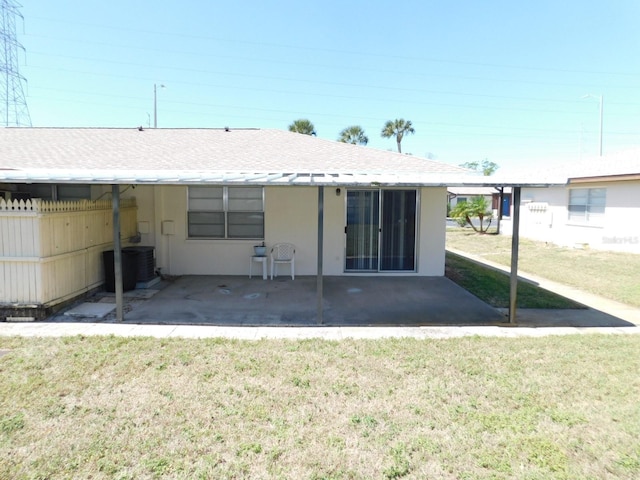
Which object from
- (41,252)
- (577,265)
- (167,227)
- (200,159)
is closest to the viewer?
(41,252)

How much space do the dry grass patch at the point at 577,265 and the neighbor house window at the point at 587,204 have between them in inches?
62.6

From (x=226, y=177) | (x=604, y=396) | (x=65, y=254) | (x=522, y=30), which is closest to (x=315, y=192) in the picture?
(x=226, y=177)

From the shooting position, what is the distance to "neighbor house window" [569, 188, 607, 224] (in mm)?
16273

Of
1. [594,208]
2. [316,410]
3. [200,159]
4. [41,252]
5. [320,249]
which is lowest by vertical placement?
[316,410]

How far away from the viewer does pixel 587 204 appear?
17000 millimetres

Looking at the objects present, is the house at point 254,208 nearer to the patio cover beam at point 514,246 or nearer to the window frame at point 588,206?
the patio cover beam at point 514,246

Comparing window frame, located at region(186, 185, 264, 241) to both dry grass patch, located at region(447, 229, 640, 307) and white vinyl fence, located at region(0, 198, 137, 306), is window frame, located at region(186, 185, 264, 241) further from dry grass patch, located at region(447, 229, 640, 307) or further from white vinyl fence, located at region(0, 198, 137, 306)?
dry grass patch, located at region(447, 229, 640, 307)

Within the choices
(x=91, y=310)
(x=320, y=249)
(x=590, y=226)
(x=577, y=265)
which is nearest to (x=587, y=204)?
(x=590, y=226)

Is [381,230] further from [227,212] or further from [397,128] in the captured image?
[397,128]

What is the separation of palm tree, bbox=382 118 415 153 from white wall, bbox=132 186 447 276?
31865 millimetres

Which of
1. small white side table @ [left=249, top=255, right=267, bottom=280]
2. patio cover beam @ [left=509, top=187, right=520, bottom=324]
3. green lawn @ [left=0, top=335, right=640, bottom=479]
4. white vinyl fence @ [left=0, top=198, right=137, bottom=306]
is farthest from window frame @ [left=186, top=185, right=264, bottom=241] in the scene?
patio cover beam @ [left=509, top=187, right=520, bottom=324]

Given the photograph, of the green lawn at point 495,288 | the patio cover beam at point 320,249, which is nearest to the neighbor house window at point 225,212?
the patio cover beam at point 320,249

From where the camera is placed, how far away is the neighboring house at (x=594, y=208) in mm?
14812

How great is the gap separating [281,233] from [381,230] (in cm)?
268
